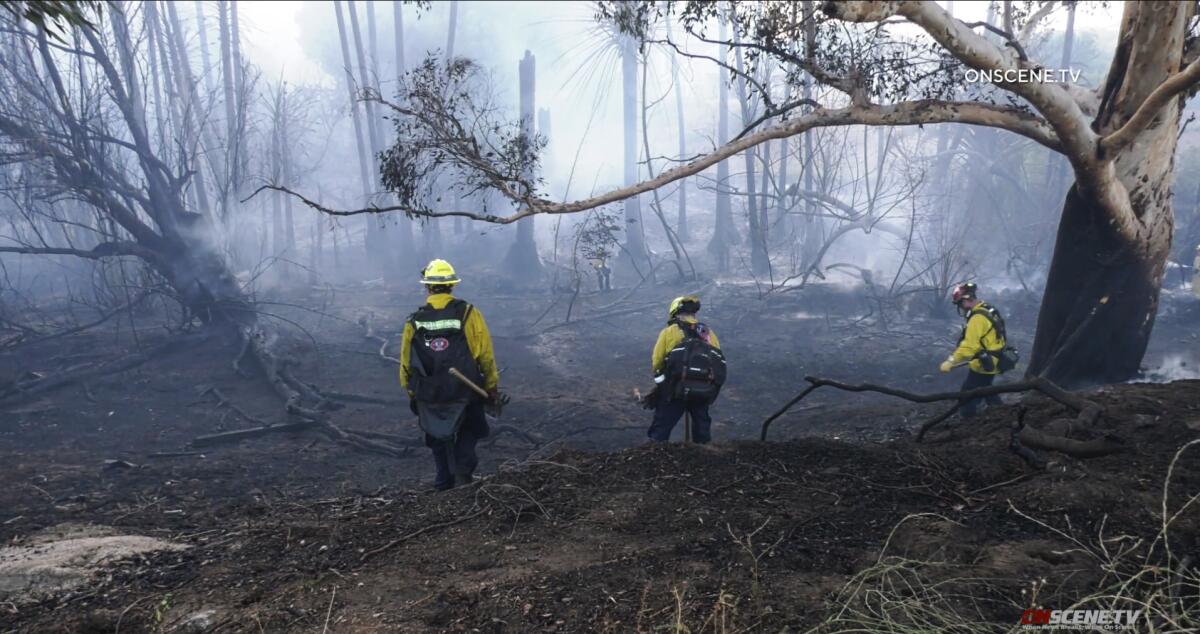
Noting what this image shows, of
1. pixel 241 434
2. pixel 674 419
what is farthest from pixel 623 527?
pixel 241 434

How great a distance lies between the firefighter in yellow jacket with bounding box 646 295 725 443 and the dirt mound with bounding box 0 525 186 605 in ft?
12.9

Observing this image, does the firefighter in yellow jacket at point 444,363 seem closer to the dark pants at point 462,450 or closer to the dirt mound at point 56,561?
the dark pants at point 462,450

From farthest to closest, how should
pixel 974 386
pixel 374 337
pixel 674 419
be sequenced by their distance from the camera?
pixel 374 337, pixel 974 386, pixel 674 419

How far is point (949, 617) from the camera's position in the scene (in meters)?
2.46

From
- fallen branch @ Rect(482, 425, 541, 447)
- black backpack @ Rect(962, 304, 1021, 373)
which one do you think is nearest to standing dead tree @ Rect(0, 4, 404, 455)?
fallen branch @ Rect(482, 425, 541, 447)

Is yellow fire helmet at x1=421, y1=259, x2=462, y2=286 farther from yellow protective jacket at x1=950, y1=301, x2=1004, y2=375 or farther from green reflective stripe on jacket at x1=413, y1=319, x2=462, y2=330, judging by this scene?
yellow protective jacket at x1=950, y1=301, x2=1004, y2=375

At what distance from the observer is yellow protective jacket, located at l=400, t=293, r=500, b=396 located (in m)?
5.54

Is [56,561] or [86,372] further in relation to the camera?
[86,372]

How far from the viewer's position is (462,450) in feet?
19.5

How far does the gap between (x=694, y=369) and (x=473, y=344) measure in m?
1.98

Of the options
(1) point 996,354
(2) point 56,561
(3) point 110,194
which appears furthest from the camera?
(3) point 110,194

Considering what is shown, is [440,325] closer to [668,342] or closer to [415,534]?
[415,534]

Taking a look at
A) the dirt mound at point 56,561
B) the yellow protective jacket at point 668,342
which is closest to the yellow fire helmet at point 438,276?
the yellow protective jacket at point 668,342

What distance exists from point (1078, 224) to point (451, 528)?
7.12 m
